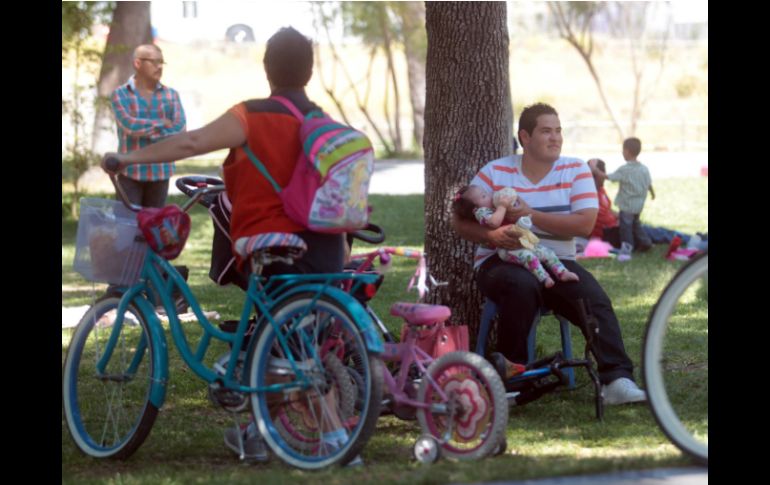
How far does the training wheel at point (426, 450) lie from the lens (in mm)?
5074

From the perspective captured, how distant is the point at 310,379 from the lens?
16.3ft

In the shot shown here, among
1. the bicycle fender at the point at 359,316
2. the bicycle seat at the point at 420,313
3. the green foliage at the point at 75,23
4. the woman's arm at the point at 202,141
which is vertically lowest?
the bicycle seat at the point at 420,313

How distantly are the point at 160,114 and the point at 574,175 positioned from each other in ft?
14.6

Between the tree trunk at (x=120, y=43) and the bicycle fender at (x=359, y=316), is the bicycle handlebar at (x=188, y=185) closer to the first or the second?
the bicycle fender at (x=359, y=316)

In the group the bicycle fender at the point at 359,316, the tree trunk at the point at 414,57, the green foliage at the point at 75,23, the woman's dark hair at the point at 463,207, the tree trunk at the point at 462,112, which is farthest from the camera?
the tree trunk at the point at 414,57

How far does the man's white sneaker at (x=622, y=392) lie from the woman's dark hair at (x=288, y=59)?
225 cm

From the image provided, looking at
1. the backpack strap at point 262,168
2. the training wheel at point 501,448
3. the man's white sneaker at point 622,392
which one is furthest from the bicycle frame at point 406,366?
the man's white sneaker at point 622,392

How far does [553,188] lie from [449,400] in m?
1.67

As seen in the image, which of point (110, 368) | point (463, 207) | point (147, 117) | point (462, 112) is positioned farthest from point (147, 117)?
point (110, 368)

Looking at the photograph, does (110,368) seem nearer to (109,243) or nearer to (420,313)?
(109,243)

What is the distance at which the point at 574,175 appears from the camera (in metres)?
6.52

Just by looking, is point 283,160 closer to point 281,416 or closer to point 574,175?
point 281,416
